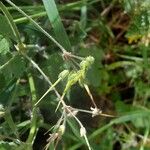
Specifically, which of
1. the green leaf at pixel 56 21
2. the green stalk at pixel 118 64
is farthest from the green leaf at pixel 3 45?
the green stalk at pixel 118 64

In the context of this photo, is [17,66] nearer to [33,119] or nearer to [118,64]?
[33,119]

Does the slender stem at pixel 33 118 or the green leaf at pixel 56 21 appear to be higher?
the green leaf at pixel 56 21

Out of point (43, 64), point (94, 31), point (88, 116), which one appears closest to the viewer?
point (43, 64)

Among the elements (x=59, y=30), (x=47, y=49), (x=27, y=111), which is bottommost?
(x=27, y=111)

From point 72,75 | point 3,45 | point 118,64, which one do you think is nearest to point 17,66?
point 3,45

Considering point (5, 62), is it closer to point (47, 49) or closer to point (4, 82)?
point (4, 82)

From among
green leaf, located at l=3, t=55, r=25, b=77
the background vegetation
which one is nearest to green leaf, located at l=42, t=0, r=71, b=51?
the background vegetation

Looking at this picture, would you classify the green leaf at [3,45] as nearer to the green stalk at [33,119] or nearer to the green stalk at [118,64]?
the green stalk at [33,119]

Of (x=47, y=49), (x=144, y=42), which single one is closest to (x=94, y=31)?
(x=144, y=42)

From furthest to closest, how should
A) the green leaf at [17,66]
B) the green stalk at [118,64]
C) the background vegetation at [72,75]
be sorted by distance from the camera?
1. the green stalk at [118,64]
2. the green leaf at [17,66]
3. the background vegetation at [72,75]
